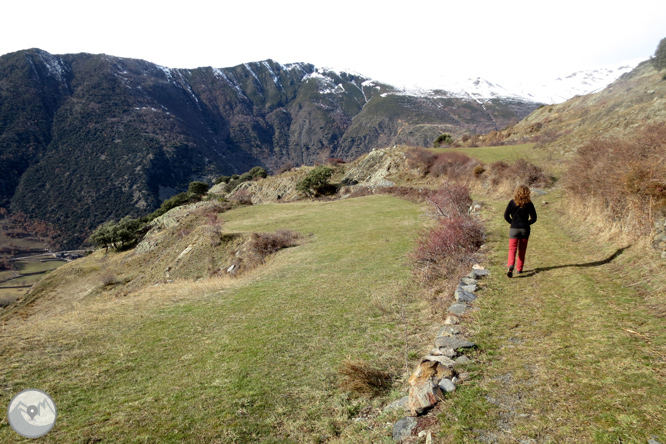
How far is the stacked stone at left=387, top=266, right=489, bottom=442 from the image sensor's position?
3966 mm

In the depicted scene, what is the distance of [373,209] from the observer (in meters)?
25.2

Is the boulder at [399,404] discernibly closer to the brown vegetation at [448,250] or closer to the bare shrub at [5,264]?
the brown vegetation at [448,250]

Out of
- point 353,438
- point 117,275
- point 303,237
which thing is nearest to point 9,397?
point 353,438

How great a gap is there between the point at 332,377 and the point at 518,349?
325 centimetres

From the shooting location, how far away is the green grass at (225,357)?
436cm

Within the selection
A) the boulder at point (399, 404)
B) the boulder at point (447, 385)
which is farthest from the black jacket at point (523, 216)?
the boulder at point (399, 404)

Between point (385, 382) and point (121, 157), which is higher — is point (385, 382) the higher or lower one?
the lower one

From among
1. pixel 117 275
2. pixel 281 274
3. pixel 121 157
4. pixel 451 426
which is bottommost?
pixel 117 275

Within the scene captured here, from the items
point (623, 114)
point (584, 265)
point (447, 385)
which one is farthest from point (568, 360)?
point (623, 114)

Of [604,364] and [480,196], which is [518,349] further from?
[480,196]

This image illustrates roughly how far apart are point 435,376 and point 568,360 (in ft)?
6.48

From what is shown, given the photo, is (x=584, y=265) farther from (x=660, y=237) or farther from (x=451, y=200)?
(x=451, y=200)

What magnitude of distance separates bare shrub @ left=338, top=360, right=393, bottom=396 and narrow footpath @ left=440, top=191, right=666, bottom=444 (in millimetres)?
1309

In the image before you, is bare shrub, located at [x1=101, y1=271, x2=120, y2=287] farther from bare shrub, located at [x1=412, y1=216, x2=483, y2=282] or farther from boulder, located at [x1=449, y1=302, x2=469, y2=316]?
boulder, located at [x1=449, y1=302, x2=469, y2=316]
